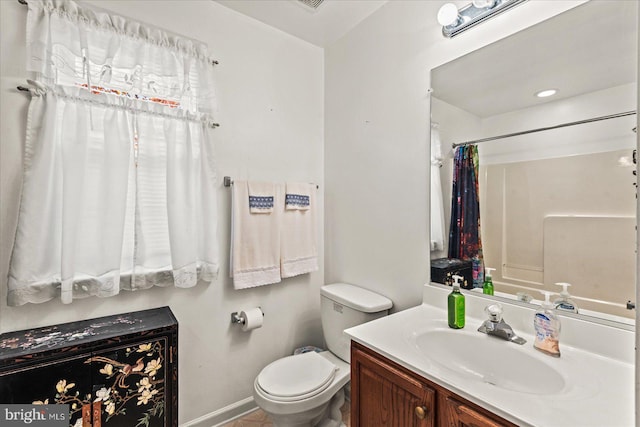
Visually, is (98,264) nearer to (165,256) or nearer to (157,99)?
(165,256)

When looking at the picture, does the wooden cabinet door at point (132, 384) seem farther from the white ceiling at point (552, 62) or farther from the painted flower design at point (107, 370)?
the white ceiling at point (552, 62)

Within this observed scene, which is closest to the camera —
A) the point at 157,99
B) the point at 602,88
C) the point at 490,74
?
the point at 602,88

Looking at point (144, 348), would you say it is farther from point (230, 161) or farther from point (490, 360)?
point (490, 360)

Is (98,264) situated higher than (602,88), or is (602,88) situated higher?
(602,88)

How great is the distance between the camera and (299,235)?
202cm

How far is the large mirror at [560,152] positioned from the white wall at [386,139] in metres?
0.16

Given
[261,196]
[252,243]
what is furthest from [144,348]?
[261,196]

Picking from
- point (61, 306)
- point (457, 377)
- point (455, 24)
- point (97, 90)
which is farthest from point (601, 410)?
→ point (97, 90)

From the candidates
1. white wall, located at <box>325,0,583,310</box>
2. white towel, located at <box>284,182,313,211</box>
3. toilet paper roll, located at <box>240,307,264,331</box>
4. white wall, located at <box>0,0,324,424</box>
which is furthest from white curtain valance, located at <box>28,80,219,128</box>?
toilet paper roll, located at <box>240,307,264,331</box>

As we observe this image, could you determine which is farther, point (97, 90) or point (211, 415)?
point (211, 415)

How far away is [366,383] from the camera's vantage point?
3.69 ft

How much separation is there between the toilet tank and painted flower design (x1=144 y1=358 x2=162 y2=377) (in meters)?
0.92

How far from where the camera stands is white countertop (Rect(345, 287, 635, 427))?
0.71 meters

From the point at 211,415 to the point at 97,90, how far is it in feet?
6.10
